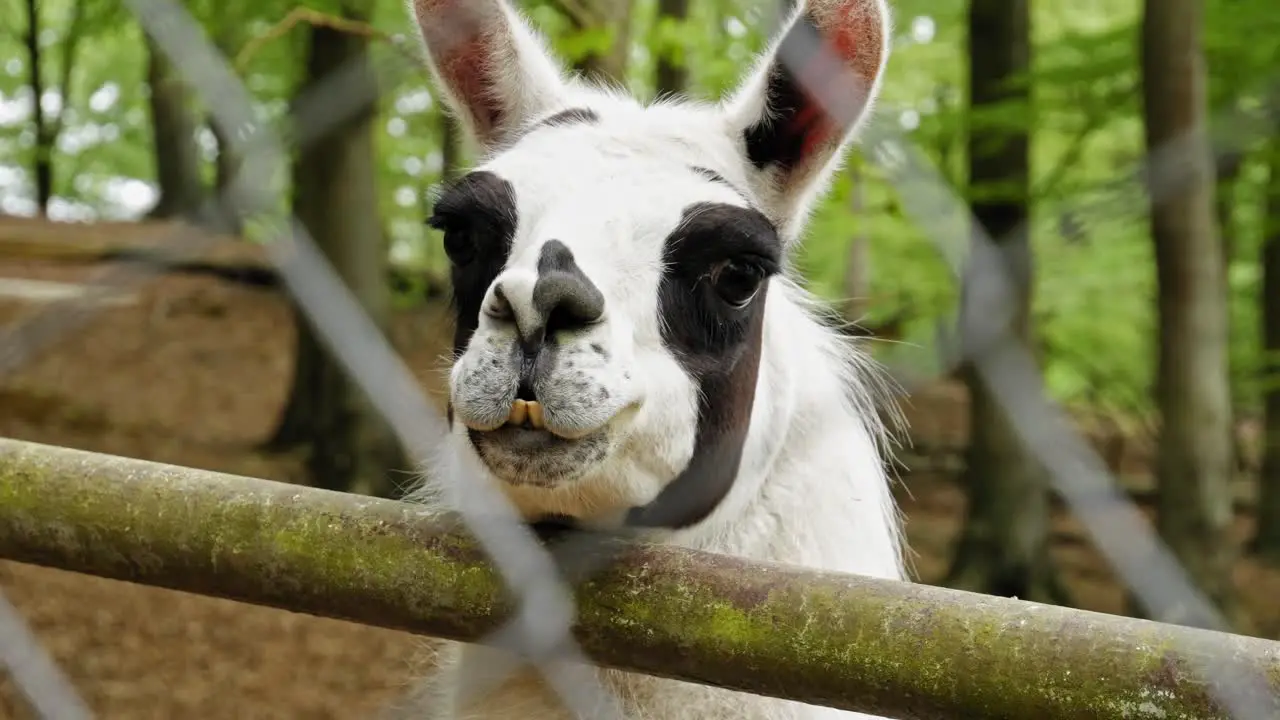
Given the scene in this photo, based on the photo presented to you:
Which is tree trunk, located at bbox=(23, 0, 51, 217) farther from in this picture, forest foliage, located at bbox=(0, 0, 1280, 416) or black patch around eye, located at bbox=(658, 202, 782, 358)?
black patch around eye, located at bbox=(658, 202, 782, 358)

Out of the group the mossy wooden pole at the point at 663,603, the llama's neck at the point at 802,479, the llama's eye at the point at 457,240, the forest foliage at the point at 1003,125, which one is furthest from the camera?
the forest foliage at the point at 1003,125

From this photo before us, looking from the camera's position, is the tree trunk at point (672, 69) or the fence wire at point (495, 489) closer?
the fence wire at point (495, 489)

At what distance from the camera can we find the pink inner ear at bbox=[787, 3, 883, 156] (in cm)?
212

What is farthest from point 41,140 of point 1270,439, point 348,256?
point 1270,439

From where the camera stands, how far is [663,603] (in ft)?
5.35

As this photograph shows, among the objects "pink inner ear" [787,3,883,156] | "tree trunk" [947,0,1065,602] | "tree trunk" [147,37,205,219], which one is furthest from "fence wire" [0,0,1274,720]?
"tree trunk" [147,37,205,219]

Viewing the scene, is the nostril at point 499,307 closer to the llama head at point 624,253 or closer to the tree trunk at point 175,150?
the llama head at point 624,253

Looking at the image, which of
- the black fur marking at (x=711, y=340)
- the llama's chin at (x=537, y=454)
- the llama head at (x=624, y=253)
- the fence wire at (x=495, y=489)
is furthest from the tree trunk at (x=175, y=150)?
the llama's chin at (x=537, y=454)

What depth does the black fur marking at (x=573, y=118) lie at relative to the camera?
2.45 meters

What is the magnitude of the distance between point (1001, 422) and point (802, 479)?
5524 mm

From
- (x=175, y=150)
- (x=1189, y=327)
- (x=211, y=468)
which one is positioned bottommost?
(x=175, y=150)

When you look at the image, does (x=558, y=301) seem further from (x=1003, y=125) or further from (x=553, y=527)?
(x=1003, y=125)

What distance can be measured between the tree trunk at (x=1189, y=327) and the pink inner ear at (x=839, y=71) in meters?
3.35

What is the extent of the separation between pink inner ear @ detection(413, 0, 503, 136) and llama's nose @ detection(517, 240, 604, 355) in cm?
85
